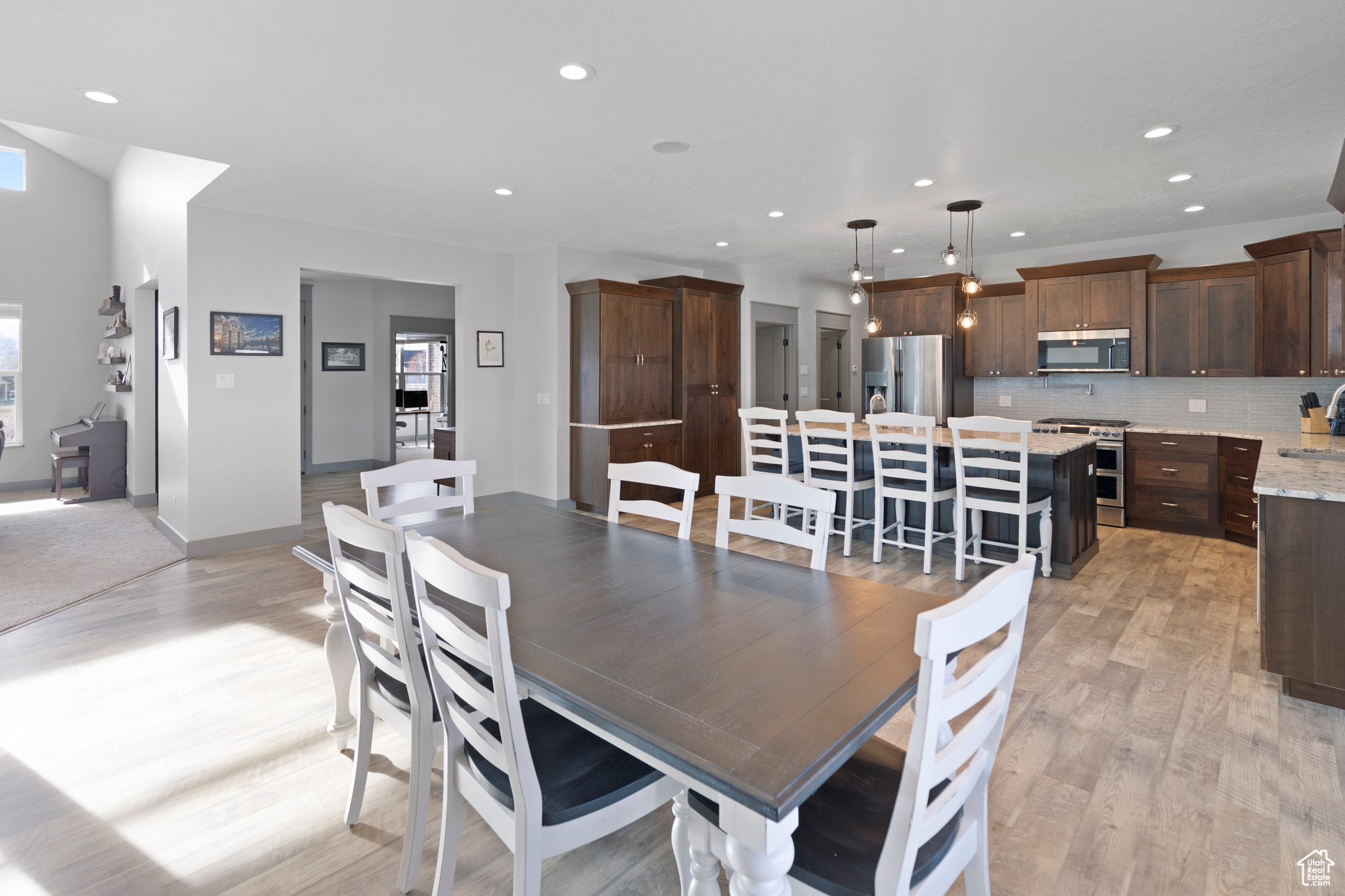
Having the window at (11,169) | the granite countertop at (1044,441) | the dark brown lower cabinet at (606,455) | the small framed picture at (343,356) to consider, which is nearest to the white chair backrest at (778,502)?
the granite countertop at (1044,441)

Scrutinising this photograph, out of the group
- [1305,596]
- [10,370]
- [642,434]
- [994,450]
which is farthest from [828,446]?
[10,370]

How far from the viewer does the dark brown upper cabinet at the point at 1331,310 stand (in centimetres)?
451

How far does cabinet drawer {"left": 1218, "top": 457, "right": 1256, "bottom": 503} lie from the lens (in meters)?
4.88

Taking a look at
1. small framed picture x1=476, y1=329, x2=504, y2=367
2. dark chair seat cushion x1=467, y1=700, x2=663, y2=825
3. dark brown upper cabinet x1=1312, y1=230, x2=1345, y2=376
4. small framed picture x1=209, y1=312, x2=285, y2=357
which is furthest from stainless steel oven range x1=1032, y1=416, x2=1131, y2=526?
small framed picture x1=209, y1=312, x2=285, y2=357

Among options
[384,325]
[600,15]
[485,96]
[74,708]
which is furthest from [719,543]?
[384,325]

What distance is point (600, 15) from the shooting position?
7.57 ft

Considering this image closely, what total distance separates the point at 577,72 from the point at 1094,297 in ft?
17.8

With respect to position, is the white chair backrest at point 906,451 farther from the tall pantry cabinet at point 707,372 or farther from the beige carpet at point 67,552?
the beige carpet at point 67,552

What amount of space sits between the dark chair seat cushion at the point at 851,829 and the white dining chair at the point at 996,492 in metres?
3.01

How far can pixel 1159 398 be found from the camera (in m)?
6.13

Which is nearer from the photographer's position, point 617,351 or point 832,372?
point 617,351

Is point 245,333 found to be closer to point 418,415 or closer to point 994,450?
point 994,450

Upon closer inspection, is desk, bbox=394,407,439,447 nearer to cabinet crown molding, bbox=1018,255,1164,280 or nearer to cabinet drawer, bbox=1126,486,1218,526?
cabinet crown molding, bbox=1018,255,1164,280

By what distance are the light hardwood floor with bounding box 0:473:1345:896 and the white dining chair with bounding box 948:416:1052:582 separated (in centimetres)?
63
